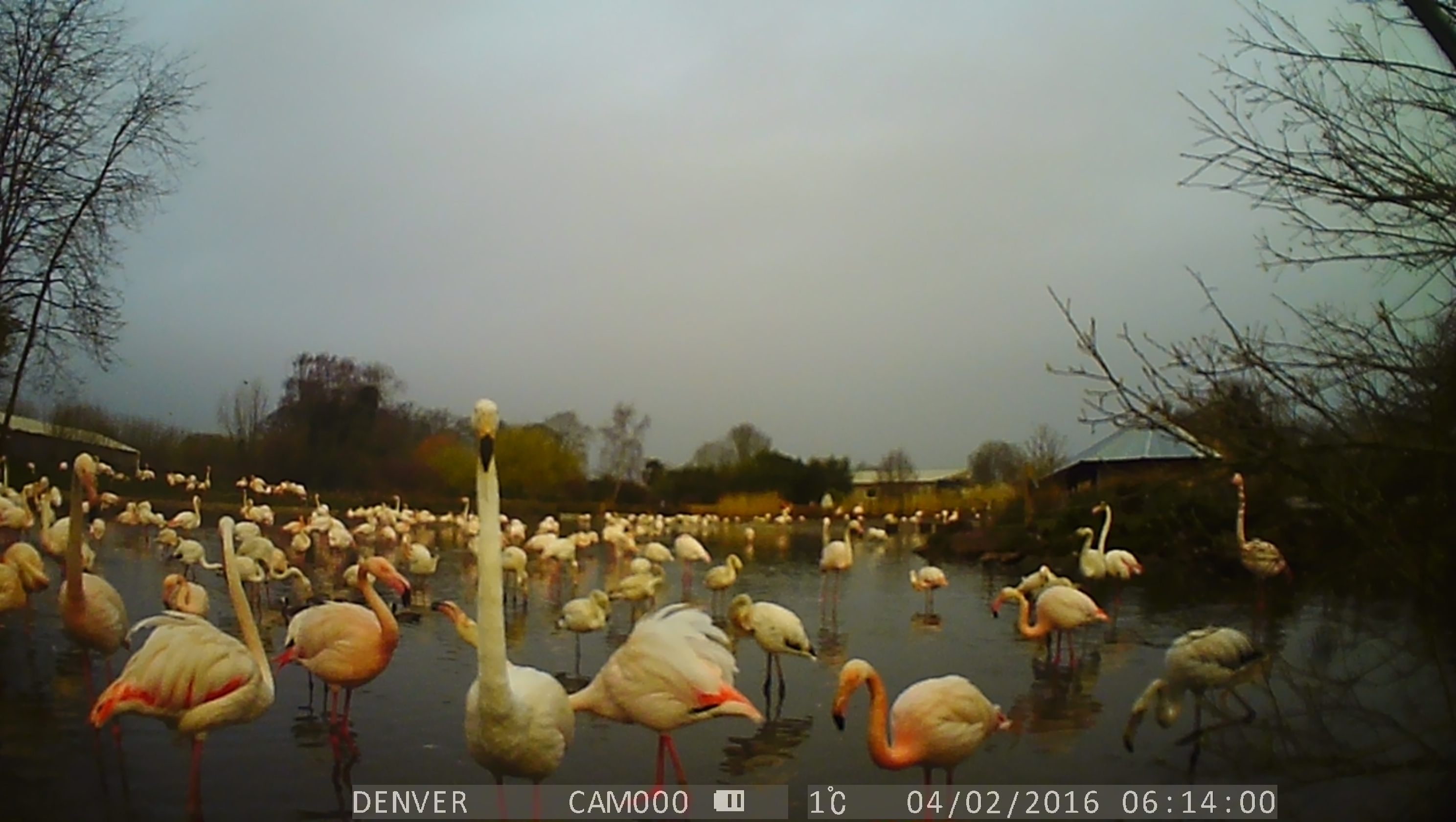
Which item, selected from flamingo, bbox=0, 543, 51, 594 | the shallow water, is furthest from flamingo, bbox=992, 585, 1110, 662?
flamingo, bbox=0, 543, 51, 594

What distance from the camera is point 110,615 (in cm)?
709

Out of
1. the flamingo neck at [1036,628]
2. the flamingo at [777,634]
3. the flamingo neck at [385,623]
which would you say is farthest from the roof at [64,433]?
the flamingo neck at [1036,628]

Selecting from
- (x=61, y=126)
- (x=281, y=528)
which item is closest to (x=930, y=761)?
(x=61, y=126)

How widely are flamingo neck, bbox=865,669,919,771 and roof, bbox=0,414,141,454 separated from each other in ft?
39.0

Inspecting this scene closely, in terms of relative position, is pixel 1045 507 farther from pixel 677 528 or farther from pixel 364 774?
pixel 364 774

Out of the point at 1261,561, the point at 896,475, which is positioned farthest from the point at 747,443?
the point at 1261,561

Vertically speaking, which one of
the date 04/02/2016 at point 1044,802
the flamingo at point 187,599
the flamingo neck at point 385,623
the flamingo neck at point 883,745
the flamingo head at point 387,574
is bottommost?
the date 04/02/2016 at point 1044,802

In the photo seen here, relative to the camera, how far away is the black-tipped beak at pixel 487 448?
169 inches

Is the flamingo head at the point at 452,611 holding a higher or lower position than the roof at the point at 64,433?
lower

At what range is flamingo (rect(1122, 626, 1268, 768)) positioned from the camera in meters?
6.45

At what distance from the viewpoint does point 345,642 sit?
646cm

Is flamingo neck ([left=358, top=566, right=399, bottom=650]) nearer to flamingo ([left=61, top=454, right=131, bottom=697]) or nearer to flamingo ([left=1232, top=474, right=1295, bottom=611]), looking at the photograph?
flamingo ([left=61, top=454, right=131, bottom=697])

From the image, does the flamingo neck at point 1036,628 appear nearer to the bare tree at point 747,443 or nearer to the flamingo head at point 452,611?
the flamingo head at point 452,611

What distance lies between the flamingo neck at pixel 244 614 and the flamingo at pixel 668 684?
1.81 metres
